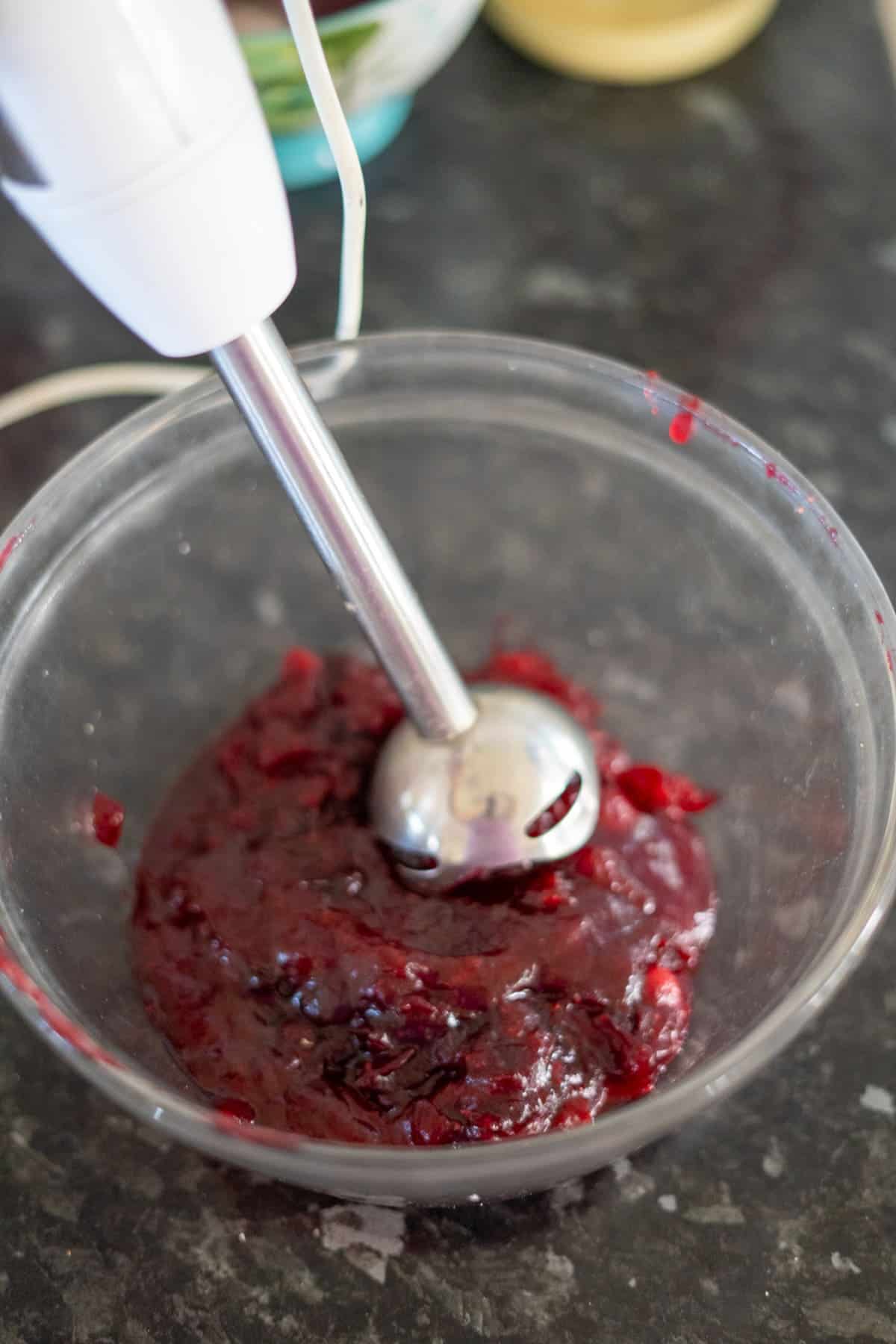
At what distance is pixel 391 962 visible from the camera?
2.79 ft

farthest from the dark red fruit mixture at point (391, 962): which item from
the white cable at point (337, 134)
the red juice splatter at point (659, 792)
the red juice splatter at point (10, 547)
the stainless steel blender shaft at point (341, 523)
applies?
the white cable at point (337, 134)

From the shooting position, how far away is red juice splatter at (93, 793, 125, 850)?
987 millimetres

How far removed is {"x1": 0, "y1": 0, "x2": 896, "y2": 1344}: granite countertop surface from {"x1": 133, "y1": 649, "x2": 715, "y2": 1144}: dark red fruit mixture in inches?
3.3

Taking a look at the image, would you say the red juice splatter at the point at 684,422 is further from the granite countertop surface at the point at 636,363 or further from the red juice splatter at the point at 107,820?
the red juice splatter at the point at 107,820

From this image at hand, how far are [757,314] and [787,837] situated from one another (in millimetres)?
669

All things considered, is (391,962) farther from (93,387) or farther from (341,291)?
(93,387)

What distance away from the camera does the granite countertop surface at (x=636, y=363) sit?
2.70 feet

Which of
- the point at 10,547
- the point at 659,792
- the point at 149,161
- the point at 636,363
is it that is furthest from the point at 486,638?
the point at 149,161

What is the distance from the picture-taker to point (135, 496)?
1.00m

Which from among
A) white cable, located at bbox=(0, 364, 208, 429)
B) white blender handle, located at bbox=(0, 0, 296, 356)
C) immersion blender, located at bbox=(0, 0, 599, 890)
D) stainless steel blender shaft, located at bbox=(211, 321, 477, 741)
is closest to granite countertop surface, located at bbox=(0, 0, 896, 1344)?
white cable, located at bbox=(0, 364, 208, 429)

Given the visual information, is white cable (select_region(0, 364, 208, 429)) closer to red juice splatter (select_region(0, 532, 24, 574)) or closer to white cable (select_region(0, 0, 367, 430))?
white cable (select_region(0, 0, 367, 430))

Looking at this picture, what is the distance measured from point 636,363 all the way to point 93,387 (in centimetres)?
55

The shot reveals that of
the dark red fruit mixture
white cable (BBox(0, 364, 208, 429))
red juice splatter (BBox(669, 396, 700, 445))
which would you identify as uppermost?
white cable (BBox(0, 364, 208, 429))

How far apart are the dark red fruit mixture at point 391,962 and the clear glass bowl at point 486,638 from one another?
33mm
